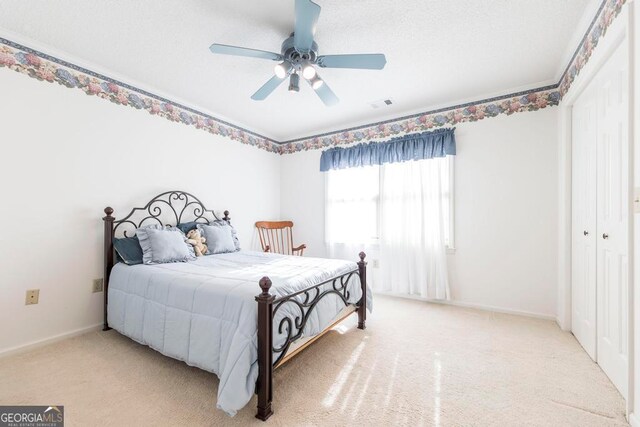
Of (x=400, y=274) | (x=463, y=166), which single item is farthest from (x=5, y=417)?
(x=463, y=166)

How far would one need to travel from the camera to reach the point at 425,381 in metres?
1.91

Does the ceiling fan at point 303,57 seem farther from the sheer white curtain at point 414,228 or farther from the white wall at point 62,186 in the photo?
the sheer white curtain at point 414,228

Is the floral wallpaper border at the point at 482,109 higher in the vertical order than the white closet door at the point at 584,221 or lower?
higher

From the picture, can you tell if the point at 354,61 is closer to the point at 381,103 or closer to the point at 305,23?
the point at 305,23

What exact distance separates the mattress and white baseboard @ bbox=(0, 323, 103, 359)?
9.6 inches

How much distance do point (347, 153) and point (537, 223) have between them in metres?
2.53

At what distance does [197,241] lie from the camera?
321 cm

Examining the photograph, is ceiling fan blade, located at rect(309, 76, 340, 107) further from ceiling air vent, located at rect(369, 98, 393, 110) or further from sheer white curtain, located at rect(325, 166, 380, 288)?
sheer white curtain, located at rect(325, 166, 380, 288)

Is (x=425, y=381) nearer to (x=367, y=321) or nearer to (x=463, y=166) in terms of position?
(x=367, y=321)

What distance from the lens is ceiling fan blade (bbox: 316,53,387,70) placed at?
197 centimetres

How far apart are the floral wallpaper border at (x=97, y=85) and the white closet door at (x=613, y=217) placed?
399 cm

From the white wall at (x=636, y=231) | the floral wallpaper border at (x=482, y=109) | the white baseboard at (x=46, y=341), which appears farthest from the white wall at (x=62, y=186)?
the white wall at (x=636, y=231)

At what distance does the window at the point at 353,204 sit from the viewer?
4141 millimetres

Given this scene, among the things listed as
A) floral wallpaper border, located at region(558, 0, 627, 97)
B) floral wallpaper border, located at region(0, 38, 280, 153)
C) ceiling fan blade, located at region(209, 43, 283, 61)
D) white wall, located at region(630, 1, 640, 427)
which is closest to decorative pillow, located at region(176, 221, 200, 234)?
floral wallpaper border, located at region(0, 38, 280, 153)
